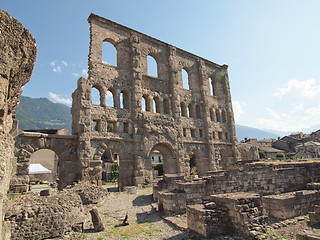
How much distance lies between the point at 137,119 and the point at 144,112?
129 centimetres

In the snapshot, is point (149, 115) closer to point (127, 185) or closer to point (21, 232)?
point (127, 185)

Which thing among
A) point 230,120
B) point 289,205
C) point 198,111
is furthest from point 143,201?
point 230,120

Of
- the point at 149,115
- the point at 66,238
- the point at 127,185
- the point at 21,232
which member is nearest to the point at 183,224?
the point at 66,238

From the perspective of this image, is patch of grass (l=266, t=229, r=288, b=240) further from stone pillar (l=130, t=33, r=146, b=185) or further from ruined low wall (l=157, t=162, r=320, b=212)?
stone pillar (l=130, t=33, r=146, b=185)

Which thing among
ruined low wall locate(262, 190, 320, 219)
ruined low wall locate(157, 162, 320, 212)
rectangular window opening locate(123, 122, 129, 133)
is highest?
rectangular window opening locate(123, 122, 129, 133)

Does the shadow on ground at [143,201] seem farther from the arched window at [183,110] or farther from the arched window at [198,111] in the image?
the arched window at [198,111]

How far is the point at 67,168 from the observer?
649 inches

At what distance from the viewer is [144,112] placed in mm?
21156

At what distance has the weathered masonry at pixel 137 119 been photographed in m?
16.9

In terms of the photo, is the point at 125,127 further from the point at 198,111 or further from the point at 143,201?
the point at 198,111

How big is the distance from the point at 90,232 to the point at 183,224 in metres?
3.54

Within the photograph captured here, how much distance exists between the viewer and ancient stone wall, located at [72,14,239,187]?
18203 millimetres

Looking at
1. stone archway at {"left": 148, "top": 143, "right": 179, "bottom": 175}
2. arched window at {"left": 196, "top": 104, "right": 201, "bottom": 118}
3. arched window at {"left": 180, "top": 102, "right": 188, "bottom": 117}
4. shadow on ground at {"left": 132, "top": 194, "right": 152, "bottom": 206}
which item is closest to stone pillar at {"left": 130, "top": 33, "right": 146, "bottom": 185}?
stone archway at {"left": 148, "top": 143, "right": 179, "bottom": 175}

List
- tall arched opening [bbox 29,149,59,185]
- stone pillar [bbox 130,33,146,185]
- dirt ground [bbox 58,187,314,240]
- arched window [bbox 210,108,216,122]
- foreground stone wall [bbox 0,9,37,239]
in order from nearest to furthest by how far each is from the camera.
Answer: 1. foreground stone wall [bbox 0,9,37,239]
2. dirt ground [bbox 58,187,314,240]
3. stone pillar [bbox 130,33,146,185]
4. arched window [bbox 210,108,216,122]
5. tall arched opening [bbox 29,149,59,185]
